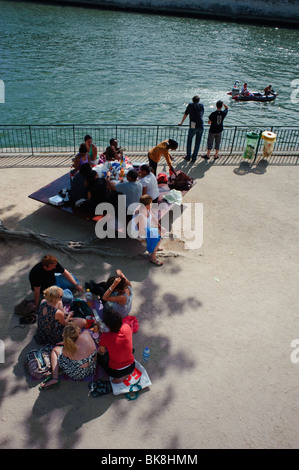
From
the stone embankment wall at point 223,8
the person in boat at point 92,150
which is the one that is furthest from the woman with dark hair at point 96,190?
the stone embankment wall at point 223,8

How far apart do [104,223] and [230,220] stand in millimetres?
3276

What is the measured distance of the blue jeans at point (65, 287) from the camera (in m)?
6.43

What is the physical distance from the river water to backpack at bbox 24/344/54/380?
1840 cm

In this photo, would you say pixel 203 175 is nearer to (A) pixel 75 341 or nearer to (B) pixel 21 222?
(B) pixel 21 222

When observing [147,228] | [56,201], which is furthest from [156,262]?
[56,201]

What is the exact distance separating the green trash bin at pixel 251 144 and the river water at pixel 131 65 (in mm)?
11075

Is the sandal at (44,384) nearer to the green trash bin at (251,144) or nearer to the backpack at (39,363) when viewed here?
the backpack at (39,363)

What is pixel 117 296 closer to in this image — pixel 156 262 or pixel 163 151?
pixel 156 262

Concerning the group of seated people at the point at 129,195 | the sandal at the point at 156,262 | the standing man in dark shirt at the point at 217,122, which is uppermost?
the standing man in dark shirt at the point at 217,122

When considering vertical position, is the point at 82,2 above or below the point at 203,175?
above

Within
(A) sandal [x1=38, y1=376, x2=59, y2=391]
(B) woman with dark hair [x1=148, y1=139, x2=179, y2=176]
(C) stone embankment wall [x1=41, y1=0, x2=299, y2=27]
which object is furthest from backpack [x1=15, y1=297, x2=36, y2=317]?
(C) stone embankment wall [x1=41, y1=0, x2=299, y2=27]

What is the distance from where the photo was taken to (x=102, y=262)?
791cm

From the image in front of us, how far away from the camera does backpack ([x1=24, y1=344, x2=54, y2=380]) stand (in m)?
5.48
